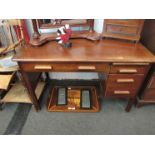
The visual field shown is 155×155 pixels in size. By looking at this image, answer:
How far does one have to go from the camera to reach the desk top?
100cm

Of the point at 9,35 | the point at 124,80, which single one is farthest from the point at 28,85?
the point at 124,80

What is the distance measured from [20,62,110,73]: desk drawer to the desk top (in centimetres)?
6

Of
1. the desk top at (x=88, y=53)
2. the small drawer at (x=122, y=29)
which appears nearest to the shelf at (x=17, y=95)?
the desk top at (x=88, y=53)

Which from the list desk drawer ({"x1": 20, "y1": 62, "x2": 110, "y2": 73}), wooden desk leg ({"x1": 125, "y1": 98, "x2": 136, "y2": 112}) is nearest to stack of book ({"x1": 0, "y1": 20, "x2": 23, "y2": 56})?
desk drawer ({"x1": 20, "y1": 62, "x2": 110, "y2": 73})

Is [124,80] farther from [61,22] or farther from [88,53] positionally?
[61,22]

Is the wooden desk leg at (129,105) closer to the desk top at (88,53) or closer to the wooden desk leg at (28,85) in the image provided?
the desk top at (88,53)

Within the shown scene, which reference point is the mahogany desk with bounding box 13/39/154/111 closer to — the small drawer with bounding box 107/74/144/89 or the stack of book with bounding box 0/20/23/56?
the small drawer with bounding box 107/74/144/89

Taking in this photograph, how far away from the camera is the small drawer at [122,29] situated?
49.4 inches

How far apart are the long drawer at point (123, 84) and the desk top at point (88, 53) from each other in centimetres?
18

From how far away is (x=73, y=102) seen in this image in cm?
156
